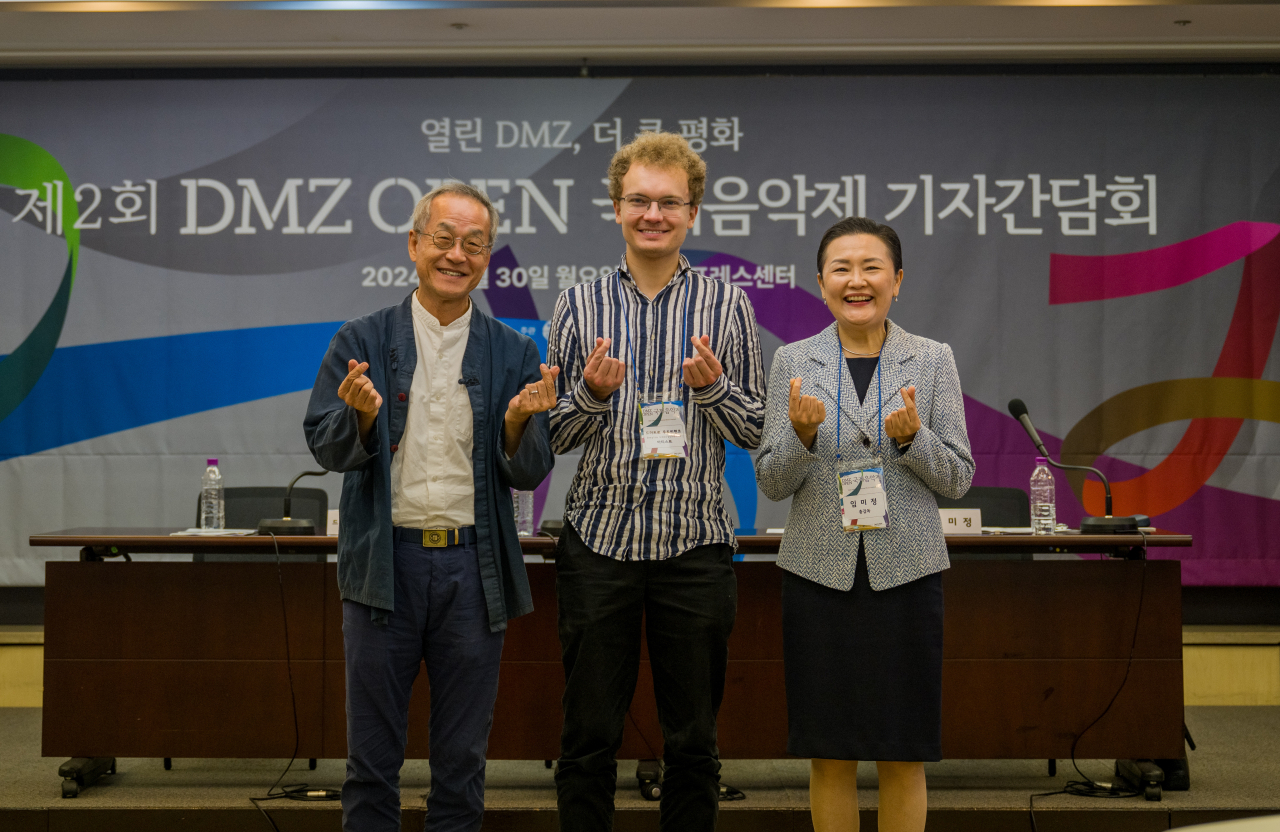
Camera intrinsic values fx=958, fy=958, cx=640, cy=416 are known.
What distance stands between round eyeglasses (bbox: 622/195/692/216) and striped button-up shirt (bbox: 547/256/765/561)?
134 millimetres

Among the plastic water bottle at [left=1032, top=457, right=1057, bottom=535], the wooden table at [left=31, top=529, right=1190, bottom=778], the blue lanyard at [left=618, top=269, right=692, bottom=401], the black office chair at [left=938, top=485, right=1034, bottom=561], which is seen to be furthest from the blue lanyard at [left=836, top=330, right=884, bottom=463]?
the black office chair at [left=938, top=485, right=1034, bottom=561]

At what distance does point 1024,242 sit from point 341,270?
3386mm

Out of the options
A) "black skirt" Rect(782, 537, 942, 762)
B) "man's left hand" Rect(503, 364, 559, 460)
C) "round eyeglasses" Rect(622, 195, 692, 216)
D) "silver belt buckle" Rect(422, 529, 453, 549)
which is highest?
"round eyeglasses" Rect(622, 195, 692, 216)

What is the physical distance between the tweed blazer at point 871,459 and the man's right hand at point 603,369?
0.39m

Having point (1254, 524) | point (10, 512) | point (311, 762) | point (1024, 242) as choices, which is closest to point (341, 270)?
point (10, 512)

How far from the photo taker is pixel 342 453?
72.9 inches

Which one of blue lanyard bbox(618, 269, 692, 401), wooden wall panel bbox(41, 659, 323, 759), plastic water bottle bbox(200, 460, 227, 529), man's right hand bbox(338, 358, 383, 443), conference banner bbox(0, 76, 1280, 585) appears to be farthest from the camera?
conference banner bbox(0, 76, 1280, 585)

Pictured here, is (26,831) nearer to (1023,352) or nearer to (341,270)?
(341,270)

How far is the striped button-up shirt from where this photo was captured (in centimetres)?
192

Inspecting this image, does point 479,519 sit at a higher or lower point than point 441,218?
lower

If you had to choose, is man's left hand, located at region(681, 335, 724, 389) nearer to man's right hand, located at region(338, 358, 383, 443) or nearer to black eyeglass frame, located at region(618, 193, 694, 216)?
black eyeglass frame, located at region(618, 193, 694, 216)

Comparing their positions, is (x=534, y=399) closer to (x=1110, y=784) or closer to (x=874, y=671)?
(x=874, y=671)

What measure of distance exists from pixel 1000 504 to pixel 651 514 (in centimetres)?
212

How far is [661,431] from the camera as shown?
1931mm
